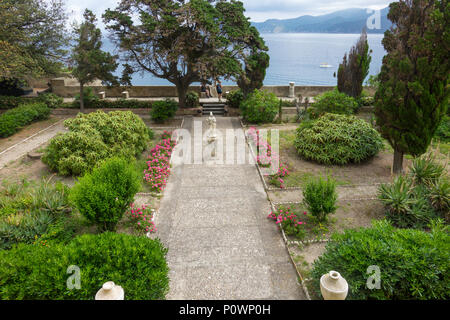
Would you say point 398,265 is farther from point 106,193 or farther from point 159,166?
point 159,166

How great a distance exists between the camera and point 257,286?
5234 millimetres

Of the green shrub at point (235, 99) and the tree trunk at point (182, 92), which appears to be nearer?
the tree trunk at point (182, 92)

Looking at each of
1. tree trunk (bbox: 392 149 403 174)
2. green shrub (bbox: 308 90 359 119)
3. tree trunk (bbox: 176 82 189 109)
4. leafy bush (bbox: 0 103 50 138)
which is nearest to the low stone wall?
tree trunk (bbox: 176 82 189 109)

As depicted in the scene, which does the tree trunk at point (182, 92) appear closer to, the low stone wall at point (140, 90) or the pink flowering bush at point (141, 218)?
the low stone wall at point (140, 90)

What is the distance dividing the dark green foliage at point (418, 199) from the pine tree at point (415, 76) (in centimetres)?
139

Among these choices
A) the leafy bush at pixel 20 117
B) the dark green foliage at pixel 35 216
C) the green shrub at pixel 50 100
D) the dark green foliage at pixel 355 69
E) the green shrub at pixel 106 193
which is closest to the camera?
the dark green foliage at pixel 35 216

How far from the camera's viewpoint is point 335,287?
13.7 ft

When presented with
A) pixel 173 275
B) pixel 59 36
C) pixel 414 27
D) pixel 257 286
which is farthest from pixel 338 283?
pixel 59 36

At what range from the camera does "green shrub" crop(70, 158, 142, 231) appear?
5.86 m

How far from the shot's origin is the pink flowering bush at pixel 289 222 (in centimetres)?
660

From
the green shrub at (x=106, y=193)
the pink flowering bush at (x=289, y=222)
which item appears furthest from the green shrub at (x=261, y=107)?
the green shrub at (x=106, y=193)

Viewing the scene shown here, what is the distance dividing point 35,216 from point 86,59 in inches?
443

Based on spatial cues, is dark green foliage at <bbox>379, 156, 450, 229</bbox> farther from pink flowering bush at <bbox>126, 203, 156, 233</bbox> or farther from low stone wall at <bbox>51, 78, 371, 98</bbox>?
low stone wall at <bbox>51, 78, 371, 98</bbox>

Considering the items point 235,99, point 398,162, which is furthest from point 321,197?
point 235,99
